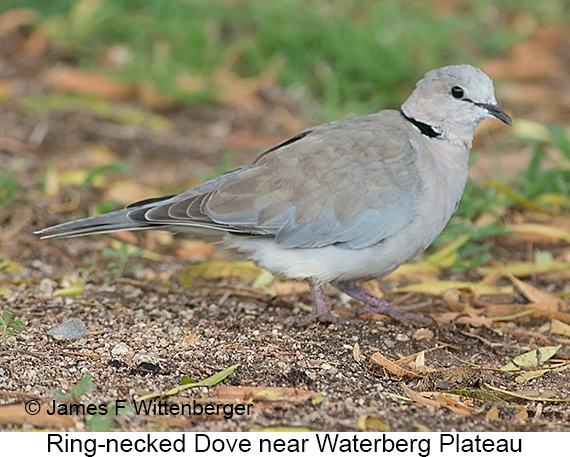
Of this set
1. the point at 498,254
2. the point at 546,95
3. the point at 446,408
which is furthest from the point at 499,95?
the point at 446,408

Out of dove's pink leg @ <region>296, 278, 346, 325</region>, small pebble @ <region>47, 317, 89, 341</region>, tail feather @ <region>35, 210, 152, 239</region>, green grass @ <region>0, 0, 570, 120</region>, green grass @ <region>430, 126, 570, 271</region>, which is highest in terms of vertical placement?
green grass @ <region>0, 0, 570, 120</region>

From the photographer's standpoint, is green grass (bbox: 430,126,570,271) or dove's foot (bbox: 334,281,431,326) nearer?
dove's foot (bbox: 334,281,431,326)

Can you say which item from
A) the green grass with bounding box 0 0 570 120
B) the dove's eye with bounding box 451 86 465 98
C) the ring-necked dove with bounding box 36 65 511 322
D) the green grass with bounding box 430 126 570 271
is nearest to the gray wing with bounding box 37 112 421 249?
the ring-necked dove with bounding box 36 65 511 322

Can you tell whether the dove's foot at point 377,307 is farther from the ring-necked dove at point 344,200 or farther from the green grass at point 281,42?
the green grass at point 281,42

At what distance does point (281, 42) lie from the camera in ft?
26.3

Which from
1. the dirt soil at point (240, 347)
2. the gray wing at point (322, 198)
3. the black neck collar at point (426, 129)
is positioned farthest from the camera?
the black neck collar at point (426, 129)

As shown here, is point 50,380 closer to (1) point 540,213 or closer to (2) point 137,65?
(1) point 540,213

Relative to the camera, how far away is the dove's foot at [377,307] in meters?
3.99

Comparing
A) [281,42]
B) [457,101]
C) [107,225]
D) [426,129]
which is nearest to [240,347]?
[107,225]

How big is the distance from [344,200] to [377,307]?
0.56m

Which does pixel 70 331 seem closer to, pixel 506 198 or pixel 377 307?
pixel 377 307

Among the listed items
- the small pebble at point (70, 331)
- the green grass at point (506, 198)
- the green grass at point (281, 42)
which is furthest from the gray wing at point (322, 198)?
the green grass at point (281, 42)

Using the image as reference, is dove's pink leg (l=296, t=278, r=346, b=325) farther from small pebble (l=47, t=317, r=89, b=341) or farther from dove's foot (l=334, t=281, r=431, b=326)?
small pebble (l=47, t=317, r=89, b=341)

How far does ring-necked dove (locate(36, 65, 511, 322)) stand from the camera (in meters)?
3.84
